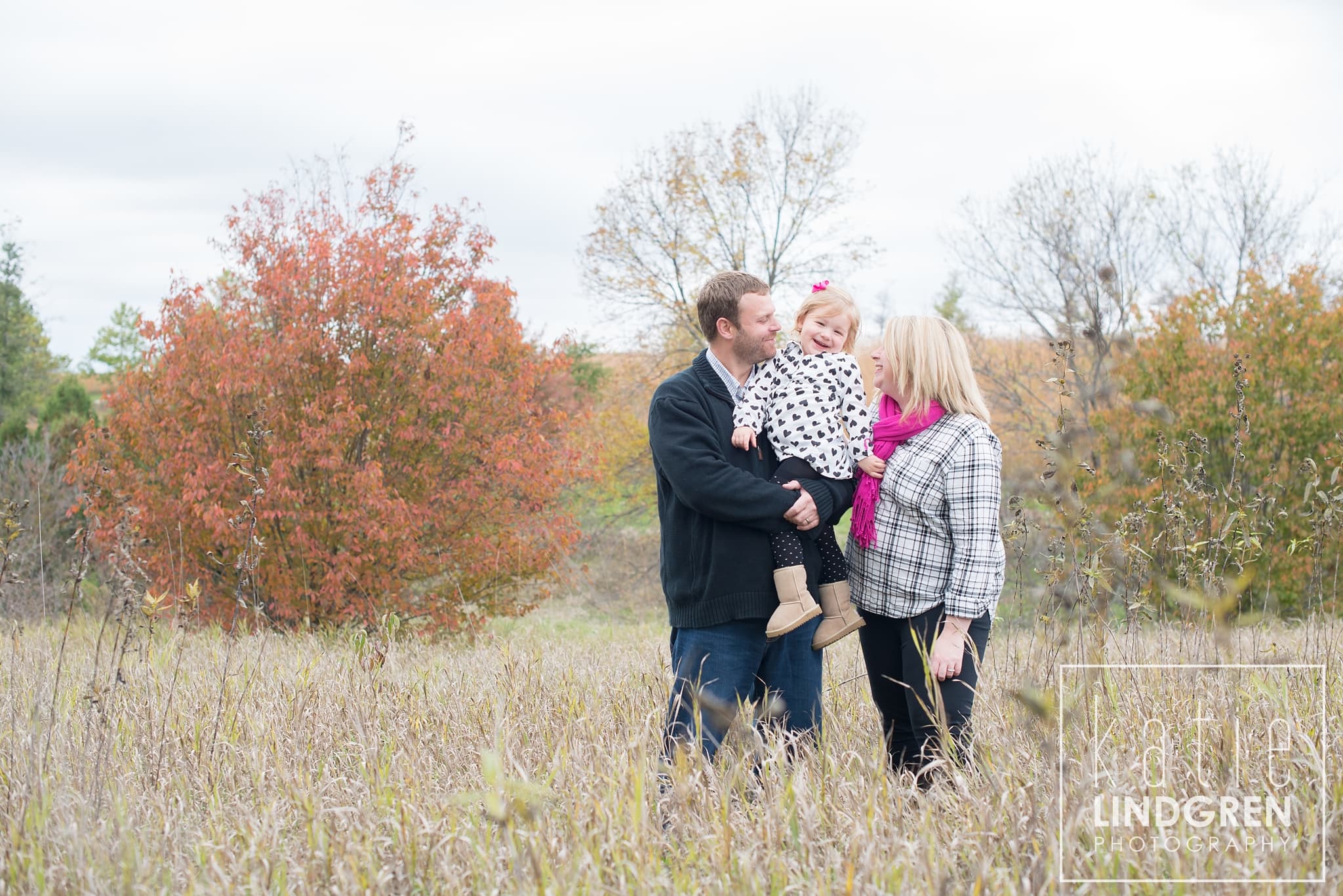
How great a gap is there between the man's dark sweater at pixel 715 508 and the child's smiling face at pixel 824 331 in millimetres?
364

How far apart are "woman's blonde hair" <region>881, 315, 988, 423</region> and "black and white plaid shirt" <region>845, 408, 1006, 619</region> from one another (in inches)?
2.3

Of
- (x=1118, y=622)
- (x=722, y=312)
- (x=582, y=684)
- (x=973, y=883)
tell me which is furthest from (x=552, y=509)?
(x=973, y=883)

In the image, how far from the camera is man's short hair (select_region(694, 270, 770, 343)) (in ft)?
10.5

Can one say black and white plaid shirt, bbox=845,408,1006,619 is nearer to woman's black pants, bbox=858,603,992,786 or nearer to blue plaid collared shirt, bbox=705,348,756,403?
woman's black pants, bbox=858,603,992,786

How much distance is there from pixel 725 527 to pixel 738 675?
453 mm

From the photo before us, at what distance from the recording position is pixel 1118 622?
496cm

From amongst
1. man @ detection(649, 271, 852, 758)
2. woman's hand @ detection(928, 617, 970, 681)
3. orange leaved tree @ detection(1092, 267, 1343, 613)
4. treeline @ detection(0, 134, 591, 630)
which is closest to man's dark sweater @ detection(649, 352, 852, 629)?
man @ detection(649, 271, 852, 758)

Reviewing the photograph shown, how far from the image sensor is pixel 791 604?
3.00 m

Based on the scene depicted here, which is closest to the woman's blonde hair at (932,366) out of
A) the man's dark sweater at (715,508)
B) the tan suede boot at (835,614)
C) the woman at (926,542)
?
the woman at (926,542)

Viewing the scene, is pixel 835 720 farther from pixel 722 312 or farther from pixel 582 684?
pixel 722 312

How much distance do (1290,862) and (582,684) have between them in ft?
10.1

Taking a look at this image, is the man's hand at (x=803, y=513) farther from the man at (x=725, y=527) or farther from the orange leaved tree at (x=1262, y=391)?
the orange leaved tree at (x=1262, y=391)

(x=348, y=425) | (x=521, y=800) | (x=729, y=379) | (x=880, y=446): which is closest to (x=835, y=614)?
(x=880, y=446)

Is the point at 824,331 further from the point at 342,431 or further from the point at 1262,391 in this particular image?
the point at 1262,391
